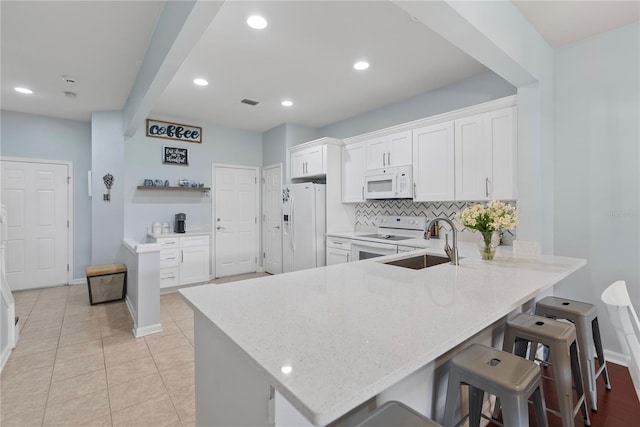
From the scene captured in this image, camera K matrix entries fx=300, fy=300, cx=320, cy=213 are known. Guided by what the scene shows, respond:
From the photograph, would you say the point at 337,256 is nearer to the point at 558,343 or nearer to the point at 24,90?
the point at 558,343

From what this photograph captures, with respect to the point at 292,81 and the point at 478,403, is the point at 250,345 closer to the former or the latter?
the point at 478,403

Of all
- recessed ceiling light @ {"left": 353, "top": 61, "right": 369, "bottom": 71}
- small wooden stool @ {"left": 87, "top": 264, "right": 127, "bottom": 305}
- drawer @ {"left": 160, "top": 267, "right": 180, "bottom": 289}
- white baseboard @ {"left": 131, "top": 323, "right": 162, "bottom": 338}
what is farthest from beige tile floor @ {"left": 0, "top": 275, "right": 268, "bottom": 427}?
recessed ceiling light @ {"left": 353, "top": 61, "right": 369, "bottom": 71}

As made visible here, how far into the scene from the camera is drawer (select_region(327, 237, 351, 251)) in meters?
4.05

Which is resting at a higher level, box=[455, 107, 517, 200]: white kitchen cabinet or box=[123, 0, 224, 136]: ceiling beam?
box=[123, 0, 224, 136]: ceiling beam

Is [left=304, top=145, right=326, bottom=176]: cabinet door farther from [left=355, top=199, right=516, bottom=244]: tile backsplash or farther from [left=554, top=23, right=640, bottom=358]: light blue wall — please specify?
[left=554, top=23, right=640, bottom=358]: light blue wall

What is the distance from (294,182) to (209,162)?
5.02ft

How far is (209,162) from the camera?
5.27 m

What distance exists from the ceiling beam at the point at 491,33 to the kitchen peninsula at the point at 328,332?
145 cm

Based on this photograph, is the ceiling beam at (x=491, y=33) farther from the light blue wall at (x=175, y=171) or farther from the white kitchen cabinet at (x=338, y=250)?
the light blue wall at (x=175, y=171)

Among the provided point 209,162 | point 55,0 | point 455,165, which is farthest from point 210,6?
point 209,162

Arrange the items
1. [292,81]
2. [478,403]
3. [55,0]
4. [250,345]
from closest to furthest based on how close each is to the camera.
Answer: [250,345], [478,403], [55,0], [292,81]

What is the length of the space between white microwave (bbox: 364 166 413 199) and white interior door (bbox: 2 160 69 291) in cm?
483

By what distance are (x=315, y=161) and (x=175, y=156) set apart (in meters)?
2.35

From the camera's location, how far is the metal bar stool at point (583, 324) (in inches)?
70.2
